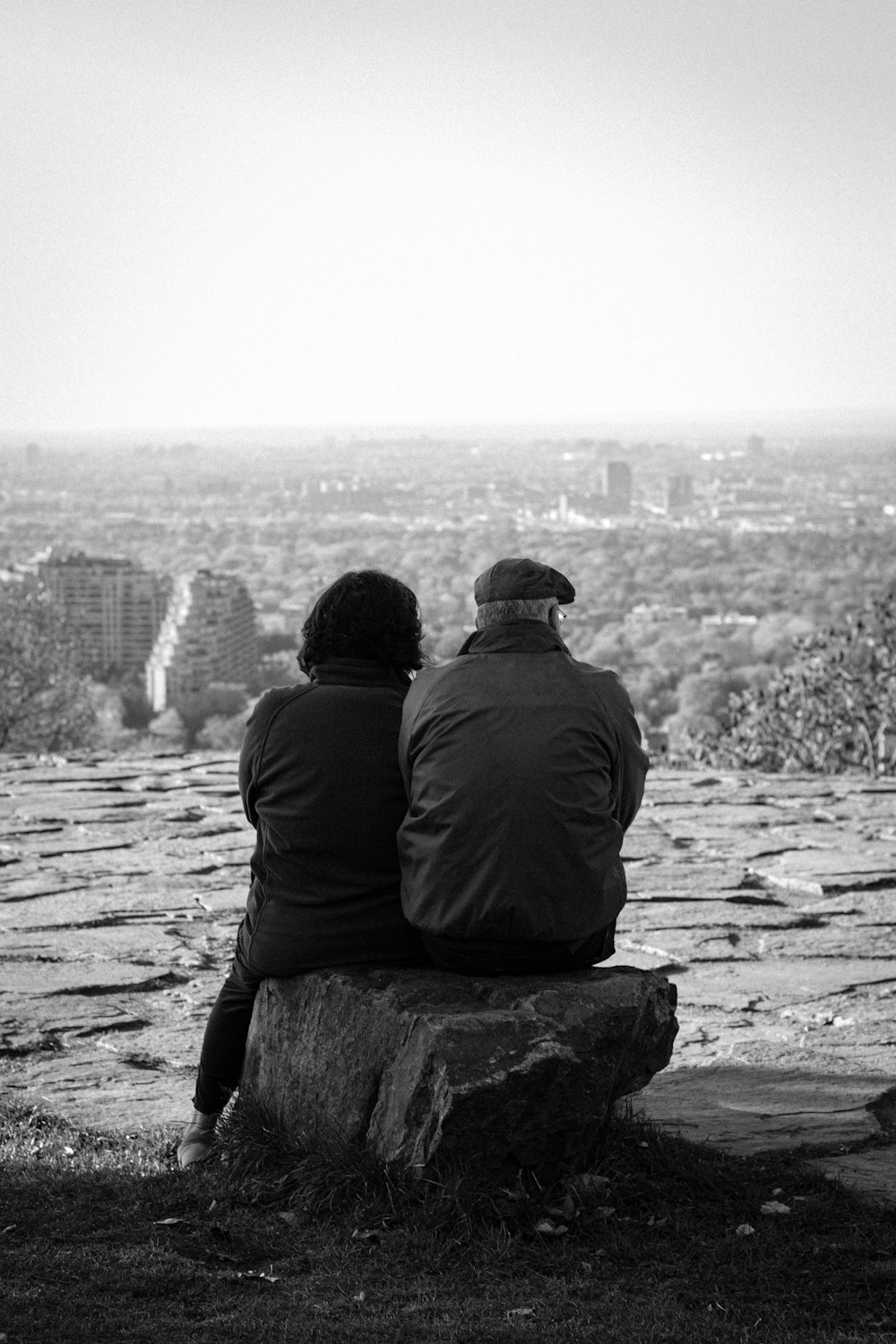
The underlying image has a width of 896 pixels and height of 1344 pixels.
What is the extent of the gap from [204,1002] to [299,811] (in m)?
1.82

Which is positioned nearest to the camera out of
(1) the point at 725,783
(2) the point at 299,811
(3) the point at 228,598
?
(2) the point at 299,811

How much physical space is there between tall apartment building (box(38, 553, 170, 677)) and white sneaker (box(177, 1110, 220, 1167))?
26456 millimetres

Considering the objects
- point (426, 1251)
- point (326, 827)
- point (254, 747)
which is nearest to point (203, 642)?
point (254, 747)

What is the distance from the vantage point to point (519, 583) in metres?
3.49

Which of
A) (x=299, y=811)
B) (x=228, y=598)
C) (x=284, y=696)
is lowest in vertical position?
(x=228, y=598)

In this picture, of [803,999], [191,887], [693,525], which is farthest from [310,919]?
[693,525]

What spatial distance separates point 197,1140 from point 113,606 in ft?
91.2

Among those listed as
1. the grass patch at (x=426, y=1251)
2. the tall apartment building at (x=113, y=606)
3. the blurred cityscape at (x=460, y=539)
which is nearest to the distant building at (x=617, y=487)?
the blurred cityscape at (x=460, y=539)

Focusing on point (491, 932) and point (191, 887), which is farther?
point (191, 887)

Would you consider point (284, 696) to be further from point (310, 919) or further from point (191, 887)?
point (191, 887)

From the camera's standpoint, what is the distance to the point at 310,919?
138 inches

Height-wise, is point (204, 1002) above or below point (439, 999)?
below

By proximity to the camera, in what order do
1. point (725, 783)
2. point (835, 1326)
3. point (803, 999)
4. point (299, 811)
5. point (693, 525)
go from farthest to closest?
1. point (693, 525)
2. point (725, 783)
3. point (803, 999)
4. point (299, 811)
5. point (835, 1326)

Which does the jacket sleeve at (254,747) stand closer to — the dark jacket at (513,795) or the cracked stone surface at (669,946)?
the dark jacket at (513,795)
